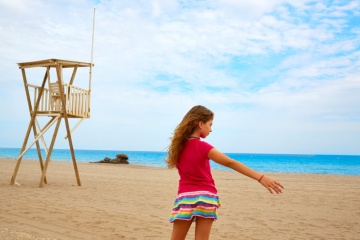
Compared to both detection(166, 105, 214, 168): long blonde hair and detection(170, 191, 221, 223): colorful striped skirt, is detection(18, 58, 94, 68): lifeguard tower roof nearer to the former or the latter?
detection(166, 105, 214, 168): long blonde hair

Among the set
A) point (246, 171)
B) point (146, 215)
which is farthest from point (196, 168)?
point (146, 215)

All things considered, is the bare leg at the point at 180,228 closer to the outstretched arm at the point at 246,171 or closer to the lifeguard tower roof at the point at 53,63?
the outstretched arm at the point at 246,171

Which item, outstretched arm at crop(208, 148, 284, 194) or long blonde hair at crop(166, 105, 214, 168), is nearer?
outstretched arm at crop(208, 148, 284, 194)

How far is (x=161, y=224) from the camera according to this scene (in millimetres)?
7543

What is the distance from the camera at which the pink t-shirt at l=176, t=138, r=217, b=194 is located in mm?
3598

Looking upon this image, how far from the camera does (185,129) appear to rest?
148 inches

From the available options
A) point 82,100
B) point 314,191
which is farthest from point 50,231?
point 314,191

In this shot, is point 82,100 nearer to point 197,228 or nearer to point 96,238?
point 96,238

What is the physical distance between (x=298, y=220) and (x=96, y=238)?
14.5 feet

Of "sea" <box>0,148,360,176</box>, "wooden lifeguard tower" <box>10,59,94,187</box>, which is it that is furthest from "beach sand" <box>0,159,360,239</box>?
"sea" <box>0,148,360,176</box>

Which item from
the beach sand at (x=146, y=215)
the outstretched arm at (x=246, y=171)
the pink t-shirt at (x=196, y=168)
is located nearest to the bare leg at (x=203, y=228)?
the pink t-shirt at (x=196, y=168)

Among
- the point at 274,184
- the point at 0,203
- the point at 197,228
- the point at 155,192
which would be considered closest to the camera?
the point at 274,184

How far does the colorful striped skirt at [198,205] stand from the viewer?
3.56m

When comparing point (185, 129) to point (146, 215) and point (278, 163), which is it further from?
point (278, 163)
